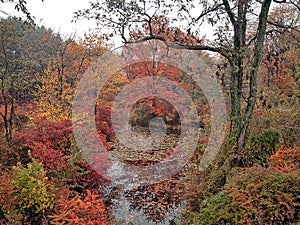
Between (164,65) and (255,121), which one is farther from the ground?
(164,65)

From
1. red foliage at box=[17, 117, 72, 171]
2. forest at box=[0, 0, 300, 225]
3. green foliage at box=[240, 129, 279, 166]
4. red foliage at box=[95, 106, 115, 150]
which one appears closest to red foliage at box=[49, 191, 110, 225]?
forest at box=[0, 0, 300, 225]

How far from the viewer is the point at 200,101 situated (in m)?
14.9

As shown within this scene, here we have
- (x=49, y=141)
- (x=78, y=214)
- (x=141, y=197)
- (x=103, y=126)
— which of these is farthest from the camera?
(x=103, y=126)

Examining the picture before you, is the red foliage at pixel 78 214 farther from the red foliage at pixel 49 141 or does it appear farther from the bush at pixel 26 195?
the red foliage at pixel 49 141

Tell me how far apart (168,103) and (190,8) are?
1077cm

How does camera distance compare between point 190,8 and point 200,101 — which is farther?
point 200,101

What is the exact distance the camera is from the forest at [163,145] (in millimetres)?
4266

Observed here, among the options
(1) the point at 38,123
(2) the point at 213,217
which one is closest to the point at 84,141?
(1) the point at 38,123

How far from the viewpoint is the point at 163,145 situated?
1337 cm

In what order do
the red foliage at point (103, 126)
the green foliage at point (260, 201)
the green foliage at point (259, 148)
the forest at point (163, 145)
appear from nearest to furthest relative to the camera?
the green foliage at point (260, 201), the forest at point (163, 145), the green foliage at point (259, 148), the red foliage at point (103, 126)

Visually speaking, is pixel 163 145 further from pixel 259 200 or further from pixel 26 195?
pixel 259 200

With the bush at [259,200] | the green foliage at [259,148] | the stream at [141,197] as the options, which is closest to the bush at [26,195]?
the stream at [141,197]

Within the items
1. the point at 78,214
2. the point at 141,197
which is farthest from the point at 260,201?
the point at 141,197

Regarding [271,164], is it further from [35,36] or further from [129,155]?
[35,36]
